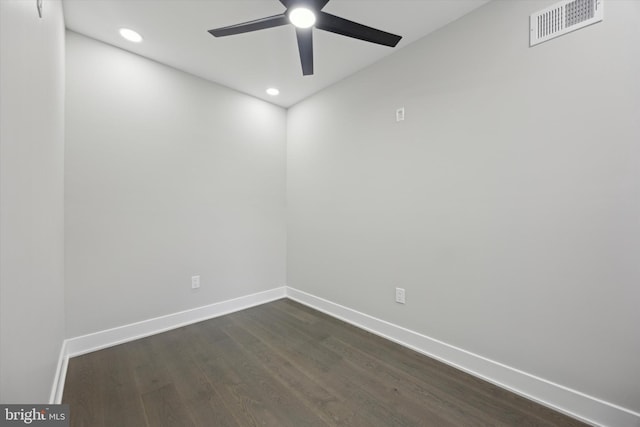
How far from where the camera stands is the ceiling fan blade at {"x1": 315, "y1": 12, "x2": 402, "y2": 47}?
61.7 inches

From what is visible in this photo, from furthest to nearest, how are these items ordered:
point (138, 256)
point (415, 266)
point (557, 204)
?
point (138, 256) → point (415, 266) → point (557, 204)

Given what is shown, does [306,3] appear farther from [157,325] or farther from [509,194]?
[157,325]

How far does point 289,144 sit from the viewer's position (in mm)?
3621

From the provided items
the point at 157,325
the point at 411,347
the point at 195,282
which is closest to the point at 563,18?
the point at 411,347

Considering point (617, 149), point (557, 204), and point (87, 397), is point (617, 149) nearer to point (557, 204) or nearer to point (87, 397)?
point (557, 204)

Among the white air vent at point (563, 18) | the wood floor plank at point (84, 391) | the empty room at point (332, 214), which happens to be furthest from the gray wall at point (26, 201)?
the white air vent at point (563, 18)

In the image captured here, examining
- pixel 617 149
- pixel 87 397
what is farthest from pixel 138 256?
pixel 617 149

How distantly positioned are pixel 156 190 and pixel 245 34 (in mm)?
1658

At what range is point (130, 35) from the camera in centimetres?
217

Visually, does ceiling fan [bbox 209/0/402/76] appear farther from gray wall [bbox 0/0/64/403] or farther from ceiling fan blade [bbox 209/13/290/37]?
gray wall [bbox 0/0/64/403]

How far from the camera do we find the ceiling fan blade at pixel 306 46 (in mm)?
1666

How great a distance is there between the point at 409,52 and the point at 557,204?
1690 mm

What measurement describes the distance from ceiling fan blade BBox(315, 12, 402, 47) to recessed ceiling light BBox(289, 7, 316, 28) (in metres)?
0.05

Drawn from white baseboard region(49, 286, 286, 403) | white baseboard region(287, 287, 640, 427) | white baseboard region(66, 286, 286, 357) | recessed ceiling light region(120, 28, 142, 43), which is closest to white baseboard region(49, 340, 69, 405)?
white baseboard region(49, 286, 286, 403)
